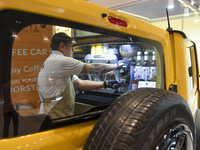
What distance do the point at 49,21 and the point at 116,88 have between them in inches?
30.8

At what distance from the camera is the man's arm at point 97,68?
1.16m

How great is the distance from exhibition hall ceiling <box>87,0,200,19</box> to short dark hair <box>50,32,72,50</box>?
11.6 feet

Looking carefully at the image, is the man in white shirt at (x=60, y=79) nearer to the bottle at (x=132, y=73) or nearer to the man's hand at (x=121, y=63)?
the man's hand at (x=121, y=63)

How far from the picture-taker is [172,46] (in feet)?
5.73

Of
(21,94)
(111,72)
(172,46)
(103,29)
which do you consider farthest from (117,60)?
(21,94)

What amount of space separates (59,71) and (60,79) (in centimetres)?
5

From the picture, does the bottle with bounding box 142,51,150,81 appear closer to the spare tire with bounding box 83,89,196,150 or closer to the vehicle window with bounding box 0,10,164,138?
the vehicle window with bounding box 0,10,164,138

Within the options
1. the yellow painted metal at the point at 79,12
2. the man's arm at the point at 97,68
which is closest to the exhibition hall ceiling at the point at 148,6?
the yellow painted metal at the point at 79,12

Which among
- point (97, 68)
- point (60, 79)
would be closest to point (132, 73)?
point (97, 68)

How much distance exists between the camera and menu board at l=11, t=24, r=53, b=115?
79cm

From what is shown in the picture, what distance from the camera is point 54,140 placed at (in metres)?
0.87

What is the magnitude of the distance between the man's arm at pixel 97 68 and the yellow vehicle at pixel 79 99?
0.04 metres

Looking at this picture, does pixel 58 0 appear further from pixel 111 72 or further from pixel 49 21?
pixel 111 72

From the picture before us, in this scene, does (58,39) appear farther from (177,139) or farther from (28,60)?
(177,139)
